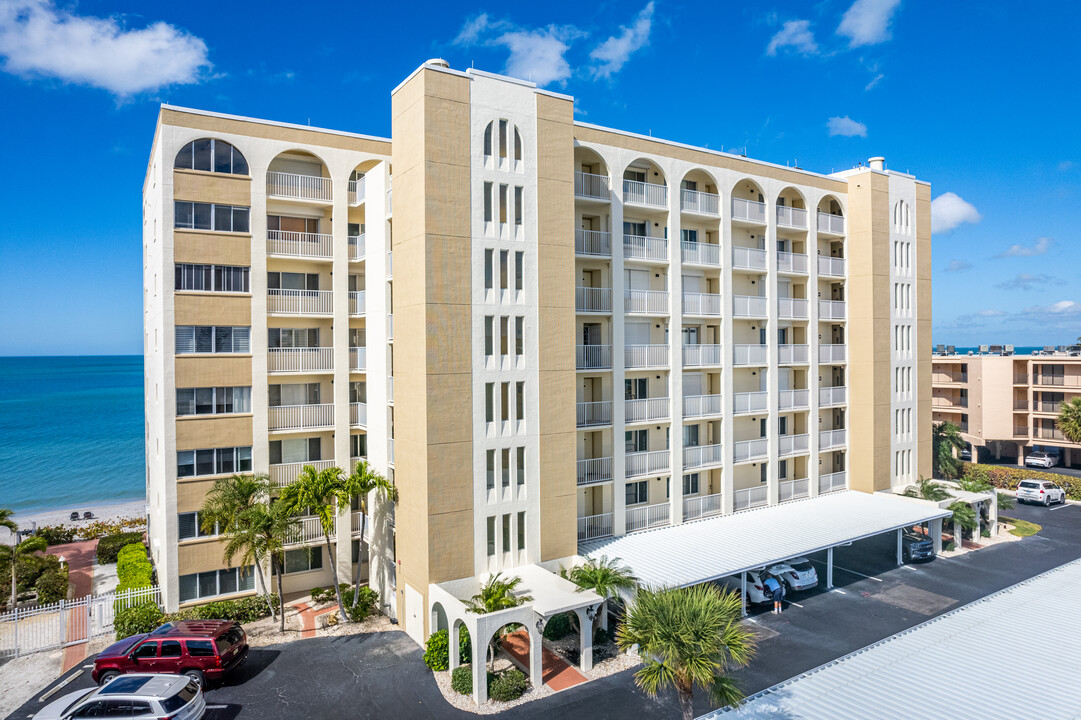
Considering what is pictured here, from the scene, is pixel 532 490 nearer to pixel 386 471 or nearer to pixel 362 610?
pixel 386 471

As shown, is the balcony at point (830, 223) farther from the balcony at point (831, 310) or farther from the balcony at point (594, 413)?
the balcony at point (594, 413)

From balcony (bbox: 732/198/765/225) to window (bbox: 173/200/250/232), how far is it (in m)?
21.6

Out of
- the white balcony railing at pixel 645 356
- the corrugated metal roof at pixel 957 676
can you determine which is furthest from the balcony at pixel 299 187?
the corrugated metal roof at pixel 957 676

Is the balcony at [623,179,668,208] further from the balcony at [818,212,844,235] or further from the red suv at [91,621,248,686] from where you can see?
the red suv at [91,621,248,686]

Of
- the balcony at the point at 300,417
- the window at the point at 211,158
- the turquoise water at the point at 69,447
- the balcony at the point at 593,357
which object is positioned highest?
the window at the point at 211,158

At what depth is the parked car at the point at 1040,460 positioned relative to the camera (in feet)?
167

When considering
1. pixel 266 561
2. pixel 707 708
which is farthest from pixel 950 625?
pixel 266 561

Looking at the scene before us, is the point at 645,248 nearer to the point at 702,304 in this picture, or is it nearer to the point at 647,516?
the point at 702,304

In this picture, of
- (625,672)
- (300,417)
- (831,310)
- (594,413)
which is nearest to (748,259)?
(831,310)

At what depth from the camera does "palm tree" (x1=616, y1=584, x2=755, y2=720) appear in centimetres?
1199

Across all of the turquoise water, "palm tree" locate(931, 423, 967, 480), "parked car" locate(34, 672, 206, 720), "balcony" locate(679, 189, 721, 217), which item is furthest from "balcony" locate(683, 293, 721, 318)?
the turquoise water

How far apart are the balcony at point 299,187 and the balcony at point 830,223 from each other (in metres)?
24.5

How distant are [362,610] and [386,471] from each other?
17.0 ft

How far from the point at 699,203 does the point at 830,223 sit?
9.52 metres
